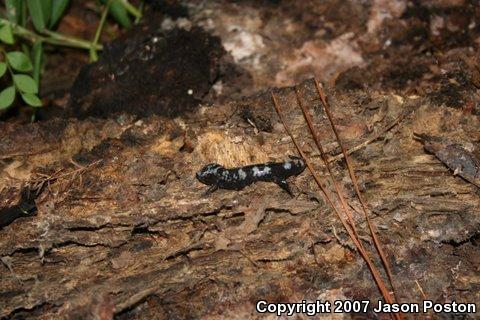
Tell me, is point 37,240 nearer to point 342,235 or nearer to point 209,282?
point 209,282

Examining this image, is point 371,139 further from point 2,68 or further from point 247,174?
point 2,68

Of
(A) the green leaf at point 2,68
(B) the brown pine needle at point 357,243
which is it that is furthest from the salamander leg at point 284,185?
(A) the green leaf at point 2,68

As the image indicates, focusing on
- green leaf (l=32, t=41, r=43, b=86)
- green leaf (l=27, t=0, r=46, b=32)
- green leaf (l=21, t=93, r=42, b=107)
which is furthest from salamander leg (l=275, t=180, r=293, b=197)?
green leaf (l=27, t=0, r=46, b=32)

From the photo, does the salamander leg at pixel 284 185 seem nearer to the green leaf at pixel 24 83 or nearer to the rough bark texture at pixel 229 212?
the rough bark texture at pixel 229 212

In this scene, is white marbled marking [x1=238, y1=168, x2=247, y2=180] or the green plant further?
the green plant

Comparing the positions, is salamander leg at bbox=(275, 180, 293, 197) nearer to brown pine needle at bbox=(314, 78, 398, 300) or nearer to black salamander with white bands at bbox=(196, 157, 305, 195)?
black salamander with white bands at bbox=(196, 157, 305, 195)

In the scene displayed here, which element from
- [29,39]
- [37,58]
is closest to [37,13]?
[37,58]

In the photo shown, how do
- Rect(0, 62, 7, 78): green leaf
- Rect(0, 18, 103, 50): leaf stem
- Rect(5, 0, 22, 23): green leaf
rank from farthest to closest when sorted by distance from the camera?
1. Rect(0, 18, 103, 50): leaf stem
2. Rect(5, 0, 22, 23): green leaf
3. Rect(0, 62, 7, 78): green leaf
